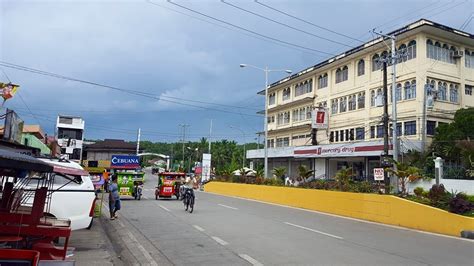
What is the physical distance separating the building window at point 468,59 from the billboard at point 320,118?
14.7m

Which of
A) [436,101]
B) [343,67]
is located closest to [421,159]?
[436,101]

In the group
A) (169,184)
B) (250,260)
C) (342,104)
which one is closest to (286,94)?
(342,104)

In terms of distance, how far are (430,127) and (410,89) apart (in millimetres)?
3836

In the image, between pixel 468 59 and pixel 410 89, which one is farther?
pixel 468 59

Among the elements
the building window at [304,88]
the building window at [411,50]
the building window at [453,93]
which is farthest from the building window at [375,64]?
the building window at [304,88]

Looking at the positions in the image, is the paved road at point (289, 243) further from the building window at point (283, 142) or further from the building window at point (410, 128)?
the building window at point (283, 142)

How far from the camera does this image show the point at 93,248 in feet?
32.8

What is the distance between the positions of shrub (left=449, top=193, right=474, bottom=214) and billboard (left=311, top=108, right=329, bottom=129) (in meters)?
32.7

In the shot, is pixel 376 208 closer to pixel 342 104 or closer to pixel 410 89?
pixel 410 89

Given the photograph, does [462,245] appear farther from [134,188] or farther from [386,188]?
[134,188]

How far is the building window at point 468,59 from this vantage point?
38.6 meters

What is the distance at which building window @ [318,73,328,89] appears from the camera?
49750 millimetres

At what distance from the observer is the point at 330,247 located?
33.9 feet

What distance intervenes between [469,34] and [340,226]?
30563 mm
